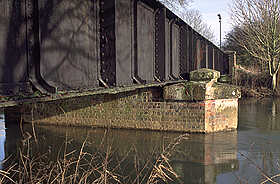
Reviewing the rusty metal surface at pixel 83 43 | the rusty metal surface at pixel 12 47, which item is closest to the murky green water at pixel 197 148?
the rusty metal surface at pixel 83 43

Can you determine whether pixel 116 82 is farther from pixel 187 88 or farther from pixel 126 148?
pixel 187 88

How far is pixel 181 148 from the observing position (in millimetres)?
8375

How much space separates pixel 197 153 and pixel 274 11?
18.7 metres

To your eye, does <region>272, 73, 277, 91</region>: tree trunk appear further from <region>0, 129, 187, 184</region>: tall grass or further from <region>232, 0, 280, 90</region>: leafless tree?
<region>0, 129, 187, 184</region>: tall grass

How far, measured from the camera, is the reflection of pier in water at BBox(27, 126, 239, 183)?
22.0ft

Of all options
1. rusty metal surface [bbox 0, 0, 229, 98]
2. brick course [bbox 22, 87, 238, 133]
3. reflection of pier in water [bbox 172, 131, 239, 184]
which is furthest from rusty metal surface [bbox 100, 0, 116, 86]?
brick course [bbox 22, 87, 238, 133]

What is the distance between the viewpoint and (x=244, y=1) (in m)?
24.3

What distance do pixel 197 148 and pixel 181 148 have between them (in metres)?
0.43

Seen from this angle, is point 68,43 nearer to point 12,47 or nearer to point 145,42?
point 12,47

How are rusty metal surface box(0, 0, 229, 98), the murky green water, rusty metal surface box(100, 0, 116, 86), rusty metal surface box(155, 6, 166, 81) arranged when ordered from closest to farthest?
rusty metal surface box(0, 0, 229, 98) → rusty metal surface box(100, 0, 116, 86) → the murky green water → rusty metal surface box(155, 6, 166, 81)

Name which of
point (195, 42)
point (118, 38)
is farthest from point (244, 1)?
point (118, 38)

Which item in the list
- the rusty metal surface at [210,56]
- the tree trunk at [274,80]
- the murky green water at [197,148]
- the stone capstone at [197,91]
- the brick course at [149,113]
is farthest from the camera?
the tree trunk at [274,80]

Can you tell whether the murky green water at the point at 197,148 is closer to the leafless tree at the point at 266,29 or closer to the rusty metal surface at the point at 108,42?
the rusty metal surface at the point at 108,42

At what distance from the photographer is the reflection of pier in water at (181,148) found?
6.70 meters
